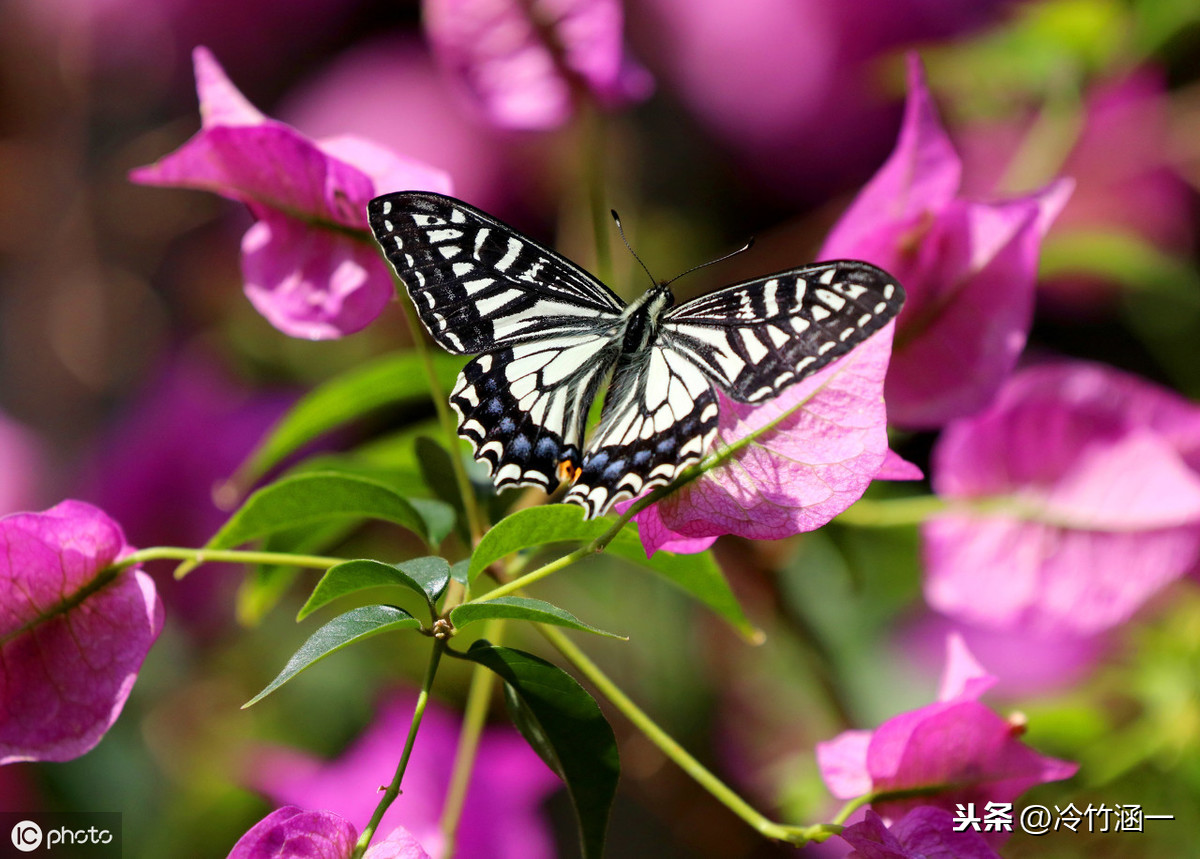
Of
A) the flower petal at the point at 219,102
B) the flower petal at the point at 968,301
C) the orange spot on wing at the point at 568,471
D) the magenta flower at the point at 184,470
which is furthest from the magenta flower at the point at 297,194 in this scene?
the magenta flower at the point at 184,470

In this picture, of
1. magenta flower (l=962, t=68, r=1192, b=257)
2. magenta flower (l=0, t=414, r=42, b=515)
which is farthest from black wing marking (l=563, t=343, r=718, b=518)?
magenta flower (l=0, t=414, r=42, b=515)

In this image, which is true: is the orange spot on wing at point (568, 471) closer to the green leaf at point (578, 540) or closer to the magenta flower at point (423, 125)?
the green leaf at point (578, 540)

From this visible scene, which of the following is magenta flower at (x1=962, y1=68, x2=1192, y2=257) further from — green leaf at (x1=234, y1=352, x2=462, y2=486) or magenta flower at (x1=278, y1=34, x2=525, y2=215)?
green leaf at (x1=234, y1=352, x2=462, y2=486)

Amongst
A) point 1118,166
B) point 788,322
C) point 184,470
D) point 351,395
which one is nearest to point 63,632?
point 351,395

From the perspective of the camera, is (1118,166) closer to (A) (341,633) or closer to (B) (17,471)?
(A) (341,633)

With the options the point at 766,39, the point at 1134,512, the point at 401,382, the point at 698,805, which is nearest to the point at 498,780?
the point at 698,805
